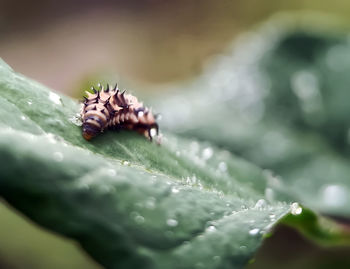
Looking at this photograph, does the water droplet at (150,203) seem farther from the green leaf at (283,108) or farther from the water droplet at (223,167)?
the green leaf at (283,108)

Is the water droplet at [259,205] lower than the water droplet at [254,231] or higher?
higher

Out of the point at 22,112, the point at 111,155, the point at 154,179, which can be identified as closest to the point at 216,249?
the point at 154,179

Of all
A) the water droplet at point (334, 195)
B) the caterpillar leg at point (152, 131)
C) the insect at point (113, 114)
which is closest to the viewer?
the insect at point (113, 114)

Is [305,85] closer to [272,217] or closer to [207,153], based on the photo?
[207,153]

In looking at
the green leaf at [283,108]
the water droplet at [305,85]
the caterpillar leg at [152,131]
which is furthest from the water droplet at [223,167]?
the water droplet at [305,85]

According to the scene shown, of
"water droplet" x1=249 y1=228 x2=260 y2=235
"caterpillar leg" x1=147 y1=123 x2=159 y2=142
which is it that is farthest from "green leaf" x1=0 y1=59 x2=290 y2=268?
"caterpillar leg" x1=147 y1=123 x2=159 y2=142

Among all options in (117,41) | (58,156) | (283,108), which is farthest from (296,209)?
(117,41)

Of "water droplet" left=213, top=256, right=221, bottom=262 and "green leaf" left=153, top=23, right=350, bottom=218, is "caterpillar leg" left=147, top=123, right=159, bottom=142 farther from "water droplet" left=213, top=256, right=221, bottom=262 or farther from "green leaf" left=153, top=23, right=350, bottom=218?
"green leaf" left=153, top=23, right=350, bottom=218
